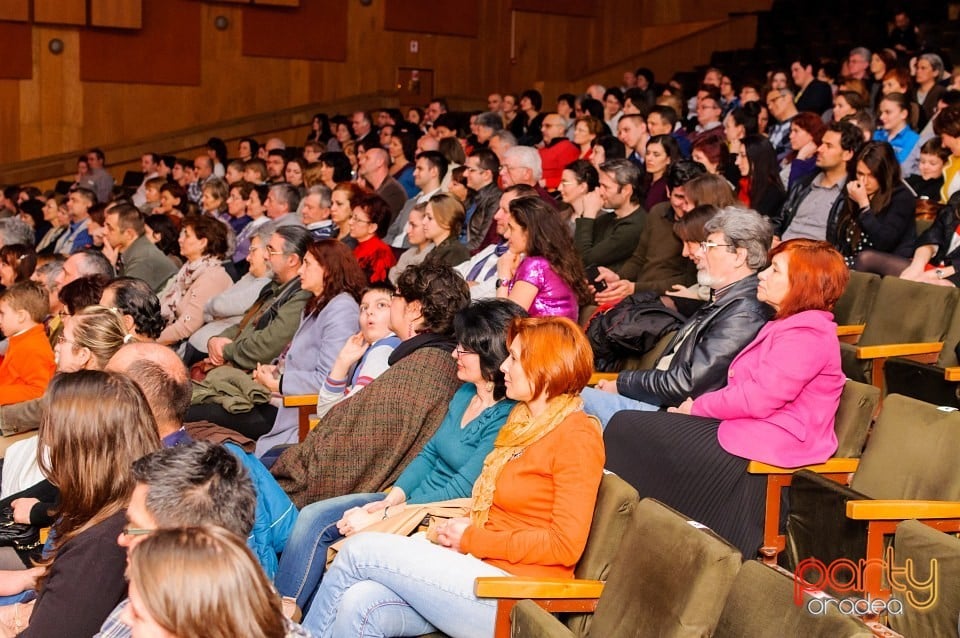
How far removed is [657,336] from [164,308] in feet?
8.08

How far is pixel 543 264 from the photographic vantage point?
3633mm

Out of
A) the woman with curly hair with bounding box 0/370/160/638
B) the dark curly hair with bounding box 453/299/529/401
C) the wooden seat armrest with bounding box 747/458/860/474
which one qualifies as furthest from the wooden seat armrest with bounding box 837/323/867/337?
the woman with curly hair with bounding box 0/370/160/638

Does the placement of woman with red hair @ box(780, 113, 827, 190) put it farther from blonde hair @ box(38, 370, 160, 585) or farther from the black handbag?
blonde hair @ box(38, 370, 160, 585)

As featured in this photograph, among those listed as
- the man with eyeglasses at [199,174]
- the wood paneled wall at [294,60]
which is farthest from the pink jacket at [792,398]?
the wood paneled wall at [294,60]

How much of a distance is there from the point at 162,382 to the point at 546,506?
871mm

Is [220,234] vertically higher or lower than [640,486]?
higher

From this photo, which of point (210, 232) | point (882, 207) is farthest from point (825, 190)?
point (210, 232)

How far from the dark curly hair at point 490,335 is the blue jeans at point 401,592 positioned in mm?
462

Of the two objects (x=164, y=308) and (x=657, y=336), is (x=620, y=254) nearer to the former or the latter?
(x=657, y=336)

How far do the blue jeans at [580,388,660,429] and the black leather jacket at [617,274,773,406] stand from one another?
24 mm

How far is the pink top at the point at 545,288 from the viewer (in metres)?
3.61

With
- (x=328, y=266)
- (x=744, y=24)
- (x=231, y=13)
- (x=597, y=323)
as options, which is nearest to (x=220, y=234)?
(x=328, y=266)

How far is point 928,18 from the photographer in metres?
8.55

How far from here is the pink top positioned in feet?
11.8
